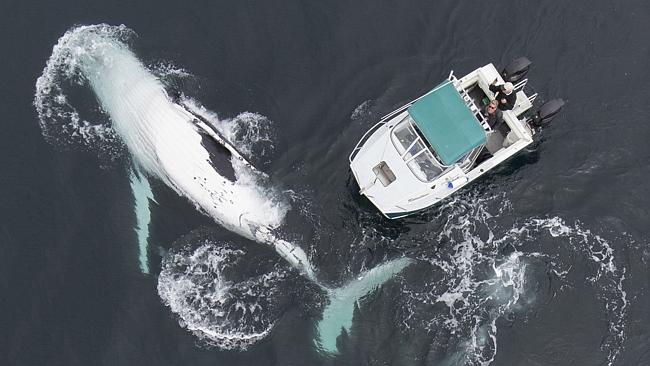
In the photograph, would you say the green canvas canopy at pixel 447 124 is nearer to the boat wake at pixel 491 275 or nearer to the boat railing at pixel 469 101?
the boat railing at pixel 469 101

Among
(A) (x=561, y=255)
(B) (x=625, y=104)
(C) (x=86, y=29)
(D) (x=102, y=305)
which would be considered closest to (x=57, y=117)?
(C) (x=86, y=29)

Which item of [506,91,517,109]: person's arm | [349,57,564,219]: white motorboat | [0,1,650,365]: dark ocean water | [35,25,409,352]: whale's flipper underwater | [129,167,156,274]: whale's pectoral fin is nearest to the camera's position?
[349,57,564,219]: white motorboat

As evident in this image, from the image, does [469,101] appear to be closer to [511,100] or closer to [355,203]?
[511,100]

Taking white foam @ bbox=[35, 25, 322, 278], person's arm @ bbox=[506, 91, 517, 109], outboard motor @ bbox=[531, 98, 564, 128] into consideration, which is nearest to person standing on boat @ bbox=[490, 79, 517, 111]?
person's arm @ bbox=[506, 91, 517, 109]

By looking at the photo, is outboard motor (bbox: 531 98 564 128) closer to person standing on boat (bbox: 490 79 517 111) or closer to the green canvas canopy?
person standing on boat (bbox: 490 79 517 111)

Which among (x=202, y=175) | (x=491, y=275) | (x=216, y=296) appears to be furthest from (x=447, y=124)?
(x=216, y=296)

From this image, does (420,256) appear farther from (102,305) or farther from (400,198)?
(102,305)
